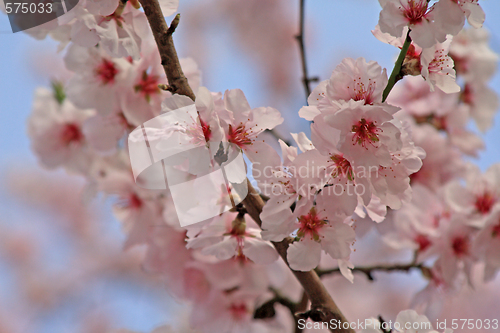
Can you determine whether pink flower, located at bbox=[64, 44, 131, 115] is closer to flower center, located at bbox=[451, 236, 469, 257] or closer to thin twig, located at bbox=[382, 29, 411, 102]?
thin twig, located at bbox=[382, 29, 411, 102]

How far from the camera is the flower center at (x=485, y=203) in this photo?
4.86ft

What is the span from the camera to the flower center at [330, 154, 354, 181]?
77 cm

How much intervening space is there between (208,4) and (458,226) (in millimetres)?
4713

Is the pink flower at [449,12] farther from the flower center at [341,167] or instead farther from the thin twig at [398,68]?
the flower center at [341,167]

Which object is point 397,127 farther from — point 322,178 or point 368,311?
point 368,311

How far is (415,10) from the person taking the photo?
0.75 meters

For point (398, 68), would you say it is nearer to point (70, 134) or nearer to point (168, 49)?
point (168, 49)

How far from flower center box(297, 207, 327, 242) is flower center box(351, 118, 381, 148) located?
170 mm

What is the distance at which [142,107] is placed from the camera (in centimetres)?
124

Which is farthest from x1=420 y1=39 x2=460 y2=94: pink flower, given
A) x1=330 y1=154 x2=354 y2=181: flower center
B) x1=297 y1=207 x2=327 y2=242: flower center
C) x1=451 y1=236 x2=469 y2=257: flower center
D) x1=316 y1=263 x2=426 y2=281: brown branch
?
x1=451 y1=236 x2=469 y2=257: flower center

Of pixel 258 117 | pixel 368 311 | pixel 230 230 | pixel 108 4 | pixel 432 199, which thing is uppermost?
pixel 108 4

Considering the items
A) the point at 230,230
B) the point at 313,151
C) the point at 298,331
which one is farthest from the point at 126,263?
the point at 313,151

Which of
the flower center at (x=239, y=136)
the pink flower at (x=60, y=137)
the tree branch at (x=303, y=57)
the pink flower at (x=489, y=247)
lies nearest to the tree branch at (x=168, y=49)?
the flower center at (x=239, y=136)

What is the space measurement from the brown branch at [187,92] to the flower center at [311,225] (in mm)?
60
